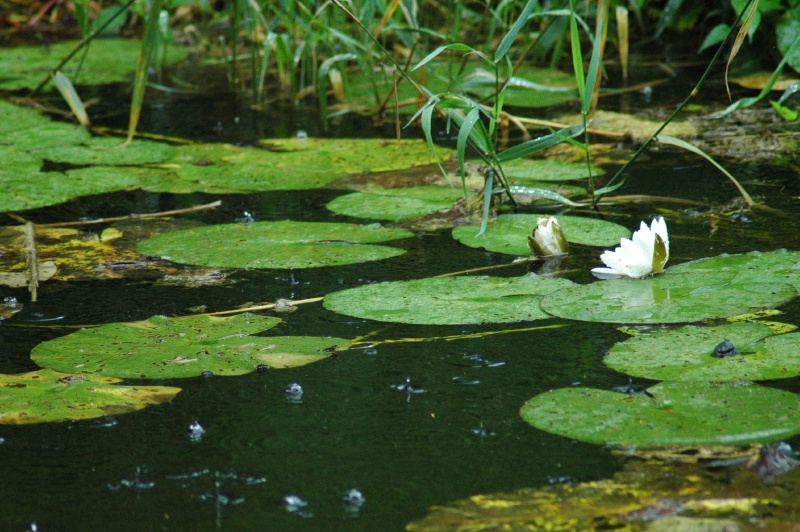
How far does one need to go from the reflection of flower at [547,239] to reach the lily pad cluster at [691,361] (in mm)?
228

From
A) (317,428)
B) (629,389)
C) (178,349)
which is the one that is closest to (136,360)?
(178,349)

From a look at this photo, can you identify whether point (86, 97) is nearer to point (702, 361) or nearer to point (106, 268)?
point (106, 268)

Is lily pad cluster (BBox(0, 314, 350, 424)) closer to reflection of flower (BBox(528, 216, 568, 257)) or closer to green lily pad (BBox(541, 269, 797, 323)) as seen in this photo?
green lily pad (BBox(541, 269, 797, 323))

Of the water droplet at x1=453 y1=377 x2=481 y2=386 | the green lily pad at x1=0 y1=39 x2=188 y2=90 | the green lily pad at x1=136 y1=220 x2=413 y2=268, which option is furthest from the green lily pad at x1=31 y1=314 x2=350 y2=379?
the green lily pad at x1=0 y1=39 x2=188 y2=90

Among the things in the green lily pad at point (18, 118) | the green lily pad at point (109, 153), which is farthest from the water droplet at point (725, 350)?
the green lily pad at point (18, 118)

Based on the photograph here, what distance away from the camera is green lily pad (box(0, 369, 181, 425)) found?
1.47m

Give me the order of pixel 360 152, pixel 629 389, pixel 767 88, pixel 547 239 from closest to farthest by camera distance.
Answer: pixel 629 389 → pixel 547 239 → pixel 767 88 → pixel 360 152

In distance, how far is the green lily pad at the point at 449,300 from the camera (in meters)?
1.79

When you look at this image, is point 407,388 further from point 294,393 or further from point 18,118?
point 18,118

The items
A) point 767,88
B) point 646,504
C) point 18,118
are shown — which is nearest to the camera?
point 646,504

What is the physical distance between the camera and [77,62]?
5.50 m

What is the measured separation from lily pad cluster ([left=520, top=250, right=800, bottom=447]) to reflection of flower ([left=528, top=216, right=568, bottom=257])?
0.75 feet

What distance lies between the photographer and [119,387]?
5.13 feet

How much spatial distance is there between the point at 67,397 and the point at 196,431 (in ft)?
0.85
